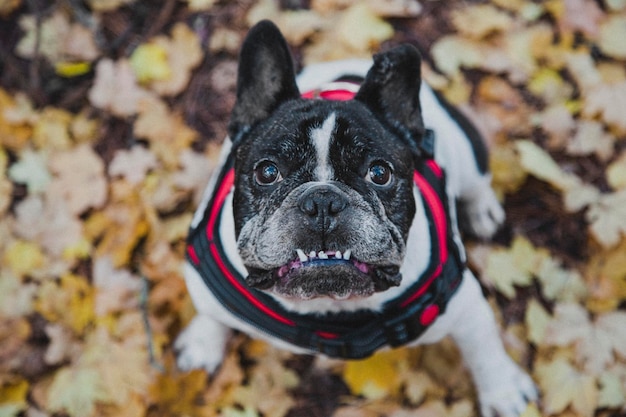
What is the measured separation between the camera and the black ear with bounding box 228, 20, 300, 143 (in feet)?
8.04

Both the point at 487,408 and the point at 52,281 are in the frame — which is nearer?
the point at 487,408

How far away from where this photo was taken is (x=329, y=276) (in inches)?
87.5

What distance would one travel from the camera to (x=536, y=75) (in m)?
4.18

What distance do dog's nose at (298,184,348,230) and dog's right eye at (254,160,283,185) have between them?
0.75ft

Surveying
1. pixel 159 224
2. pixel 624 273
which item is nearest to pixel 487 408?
pixel 624 273

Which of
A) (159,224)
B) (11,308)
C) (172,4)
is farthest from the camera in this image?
(172,4)

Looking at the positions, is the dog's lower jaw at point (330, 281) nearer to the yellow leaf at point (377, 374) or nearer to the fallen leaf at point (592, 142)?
the yellow leaf at point (377, 374)

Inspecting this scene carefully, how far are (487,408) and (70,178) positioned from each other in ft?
8.22

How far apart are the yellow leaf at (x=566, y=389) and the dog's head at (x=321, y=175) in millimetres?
1417

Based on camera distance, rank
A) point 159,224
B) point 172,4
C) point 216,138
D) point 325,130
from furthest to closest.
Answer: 1. point 172,4
2. point 216,138
3. point 159,224
4. point 325,130

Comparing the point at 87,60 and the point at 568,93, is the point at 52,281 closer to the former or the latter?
the point at 87,60

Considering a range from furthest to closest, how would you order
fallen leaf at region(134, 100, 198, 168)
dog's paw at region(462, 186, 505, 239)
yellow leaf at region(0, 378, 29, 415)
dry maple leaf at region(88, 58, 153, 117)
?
dry maple leaf at region(88, 58, 153, 117), fallen leaf at region(134, 100, 198, 168), dog's paw at region(462, 186, 505, 239), yellow leaf at region(0, 378, 29, 415)

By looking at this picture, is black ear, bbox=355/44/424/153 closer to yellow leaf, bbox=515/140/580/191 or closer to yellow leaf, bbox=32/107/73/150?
yellow leaf, bbox=515/140/580/191

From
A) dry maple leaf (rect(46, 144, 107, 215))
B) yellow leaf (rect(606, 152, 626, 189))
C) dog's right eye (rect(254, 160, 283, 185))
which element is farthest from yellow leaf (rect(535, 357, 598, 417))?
dry maple leaf (rect(46, 144, 107, 215))
